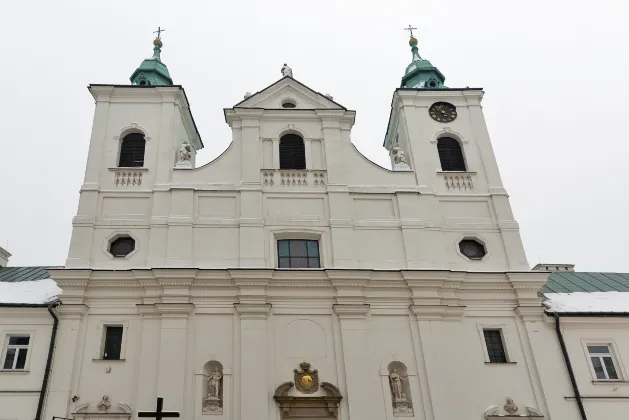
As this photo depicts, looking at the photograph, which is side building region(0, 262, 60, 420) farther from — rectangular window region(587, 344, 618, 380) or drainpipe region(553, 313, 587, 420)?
rectangular window region(587, 344, 618, 380)

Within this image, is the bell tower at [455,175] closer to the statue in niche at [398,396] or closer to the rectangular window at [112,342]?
the statue in niche at [398,396]

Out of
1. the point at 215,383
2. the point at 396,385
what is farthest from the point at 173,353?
the point at 396,385

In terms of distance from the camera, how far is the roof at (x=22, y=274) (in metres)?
19.6

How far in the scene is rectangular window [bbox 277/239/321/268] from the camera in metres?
17.9

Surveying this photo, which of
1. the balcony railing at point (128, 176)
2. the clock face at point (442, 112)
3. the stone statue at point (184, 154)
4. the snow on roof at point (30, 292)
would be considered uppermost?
the clock face at point (442, 112)

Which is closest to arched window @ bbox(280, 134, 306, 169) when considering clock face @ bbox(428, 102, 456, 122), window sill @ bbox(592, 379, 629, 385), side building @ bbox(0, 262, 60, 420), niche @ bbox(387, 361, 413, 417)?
clock face @ bbox(428, 102, 456, 122)

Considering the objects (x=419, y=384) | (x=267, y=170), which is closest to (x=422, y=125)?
(x=267, y=170)

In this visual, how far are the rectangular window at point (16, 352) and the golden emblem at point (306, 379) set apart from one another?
23.3 feet

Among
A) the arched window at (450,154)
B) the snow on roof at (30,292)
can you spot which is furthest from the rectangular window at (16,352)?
the arched window at (450,154)

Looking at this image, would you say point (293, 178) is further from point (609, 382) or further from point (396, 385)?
point (609, 382)

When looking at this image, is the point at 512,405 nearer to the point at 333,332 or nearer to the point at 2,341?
the point at 333,332

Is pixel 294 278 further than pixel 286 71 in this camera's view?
No

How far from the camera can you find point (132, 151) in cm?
1994

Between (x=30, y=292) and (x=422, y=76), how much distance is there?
15.6 meters
